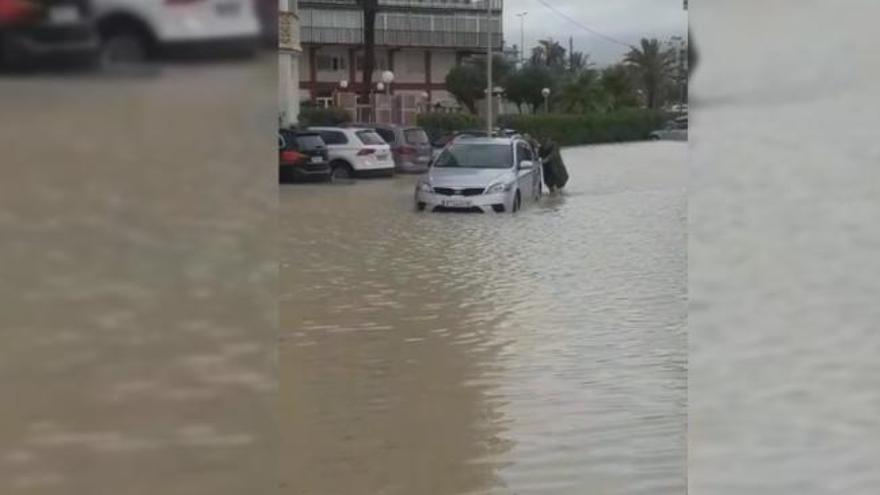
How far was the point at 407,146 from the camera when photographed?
24469 mm

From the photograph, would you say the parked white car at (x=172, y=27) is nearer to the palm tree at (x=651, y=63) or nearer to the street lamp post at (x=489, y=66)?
the palm tree at (x=651, y=63)

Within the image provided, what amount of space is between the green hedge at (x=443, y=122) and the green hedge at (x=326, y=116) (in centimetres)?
169

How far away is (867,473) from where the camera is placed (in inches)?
174

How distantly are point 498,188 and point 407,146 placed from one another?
8.57 meters

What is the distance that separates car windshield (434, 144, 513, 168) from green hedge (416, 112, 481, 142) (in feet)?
36.0

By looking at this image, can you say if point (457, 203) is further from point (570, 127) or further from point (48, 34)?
point (48, 34)

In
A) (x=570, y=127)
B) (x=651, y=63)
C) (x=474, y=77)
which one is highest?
(x=474, y=77)

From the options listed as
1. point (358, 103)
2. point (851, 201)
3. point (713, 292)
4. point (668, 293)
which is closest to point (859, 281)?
point (851, 201)

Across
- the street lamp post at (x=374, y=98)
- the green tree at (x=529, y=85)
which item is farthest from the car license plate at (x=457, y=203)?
the street lamp post at (x=374, y=98)

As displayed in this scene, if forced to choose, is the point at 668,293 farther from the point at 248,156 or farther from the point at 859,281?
the point at 248,156

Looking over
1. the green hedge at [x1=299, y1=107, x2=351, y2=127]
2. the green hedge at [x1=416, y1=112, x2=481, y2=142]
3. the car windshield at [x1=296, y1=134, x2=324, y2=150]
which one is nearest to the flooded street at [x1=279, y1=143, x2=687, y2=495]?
the car windshield at [x1=296, y1=134, x2=324, y2=150]

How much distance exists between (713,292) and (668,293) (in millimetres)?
5236

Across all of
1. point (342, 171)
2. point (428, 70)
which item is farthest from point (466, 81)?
point (342, 171)

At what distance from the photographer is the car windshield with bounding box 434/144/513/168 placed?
54.5 ft
